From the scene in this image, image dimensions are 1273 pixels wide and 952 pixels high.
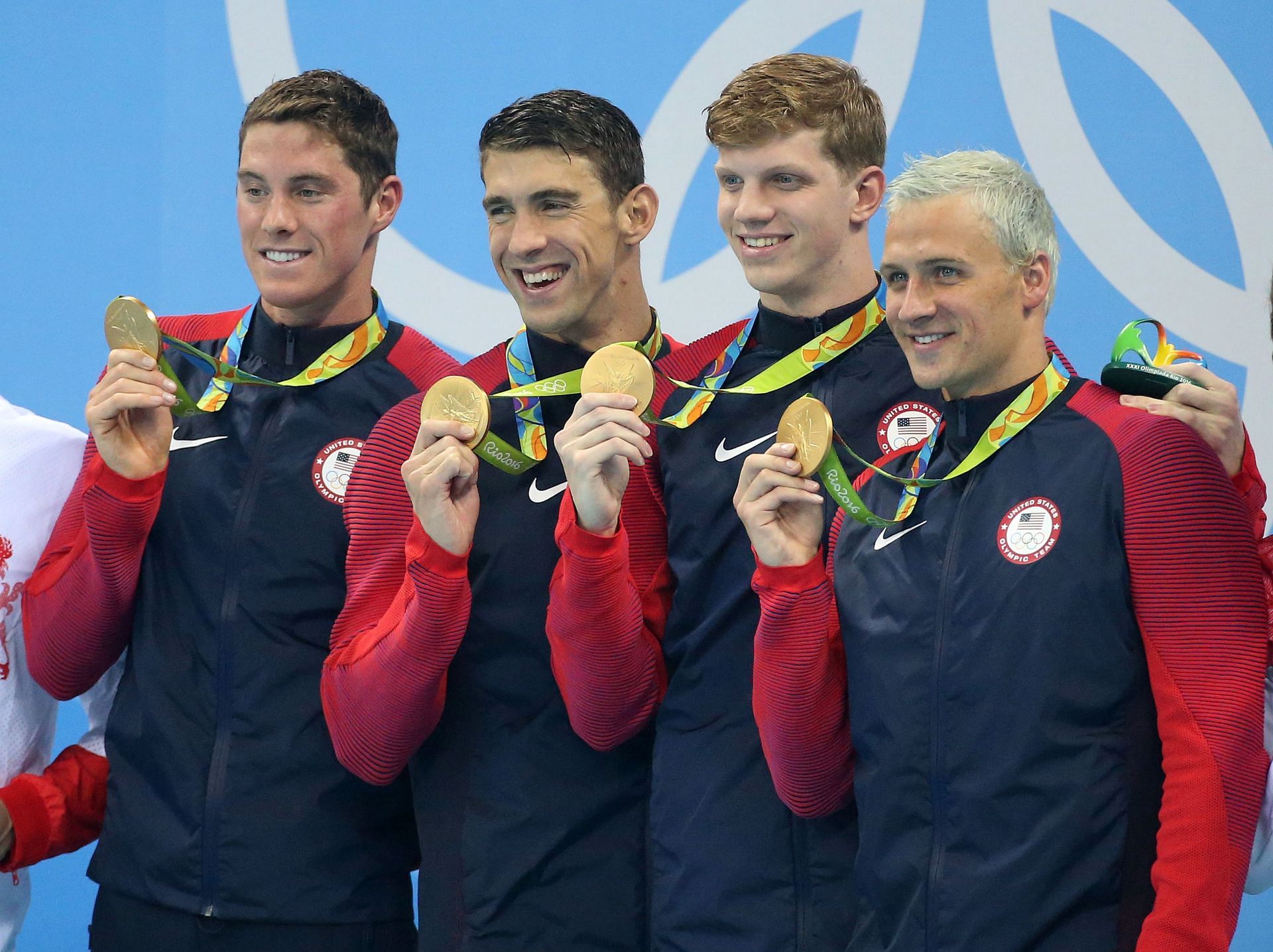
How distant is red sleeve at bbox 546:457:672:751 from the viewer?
7.17ft

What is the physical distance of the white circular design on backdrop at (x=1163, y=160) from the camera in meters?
3.55

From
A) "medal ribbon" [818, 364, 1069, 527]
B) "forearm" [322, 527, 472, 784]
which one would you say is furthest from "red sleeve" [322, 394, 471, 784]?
"medal ribbon" [818, 364, 1069, 527]

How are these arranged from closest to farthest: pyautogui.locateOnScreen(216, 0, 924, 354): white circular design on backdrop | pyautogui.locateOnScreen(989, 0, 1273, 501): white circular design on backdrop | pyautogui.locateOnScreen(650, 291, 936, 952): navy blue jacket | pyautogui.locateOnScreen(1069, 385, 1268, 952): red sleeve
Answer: pyautogui.locateOnScreen(1069, 385, 1268, 952): red sleeve → pyautogui.locateOnScreen(650, 291, 936, 952): navy blue jacket → pyautogui.locateOnScreen(989, 0, 1273, 501): white circular design on backdrop → pyautogui.locateOnScreen(216, 0, 924, 354): white circular design on backdrop

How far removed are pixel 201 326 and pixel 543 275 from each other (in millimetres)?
729

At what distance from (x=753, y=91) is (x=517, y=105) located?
0.41 m

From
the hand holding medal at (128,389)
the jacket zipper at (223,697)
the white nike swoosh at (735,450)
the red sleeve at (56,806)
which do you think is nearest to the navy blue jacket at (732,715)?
the white nike swoosh at (735,450)

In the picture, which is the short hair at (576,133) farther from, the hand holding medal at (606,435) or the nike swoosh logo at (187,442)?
the nike swoosh logo at (187,442)

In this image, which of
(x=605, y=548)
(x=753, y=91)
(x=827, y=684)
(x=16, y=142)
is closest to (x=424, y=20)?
(x=16, y=142)

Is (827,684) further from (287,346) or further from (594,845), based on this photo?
(287,346)

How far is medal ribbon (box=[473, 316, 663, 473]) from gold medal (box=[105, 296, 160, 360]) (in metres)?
0.56

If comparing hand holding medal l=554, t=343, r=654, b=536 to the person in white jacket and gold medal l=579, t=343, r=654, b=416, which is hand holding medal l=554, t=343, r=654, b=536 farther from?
the person in white jacket

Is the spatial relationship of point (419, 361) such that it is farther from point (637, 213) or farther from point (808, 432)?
point (808, 432)

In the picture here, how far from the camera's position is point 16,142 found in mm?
4234

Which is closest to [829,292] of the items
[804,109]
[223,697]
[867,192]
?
[867,192]
